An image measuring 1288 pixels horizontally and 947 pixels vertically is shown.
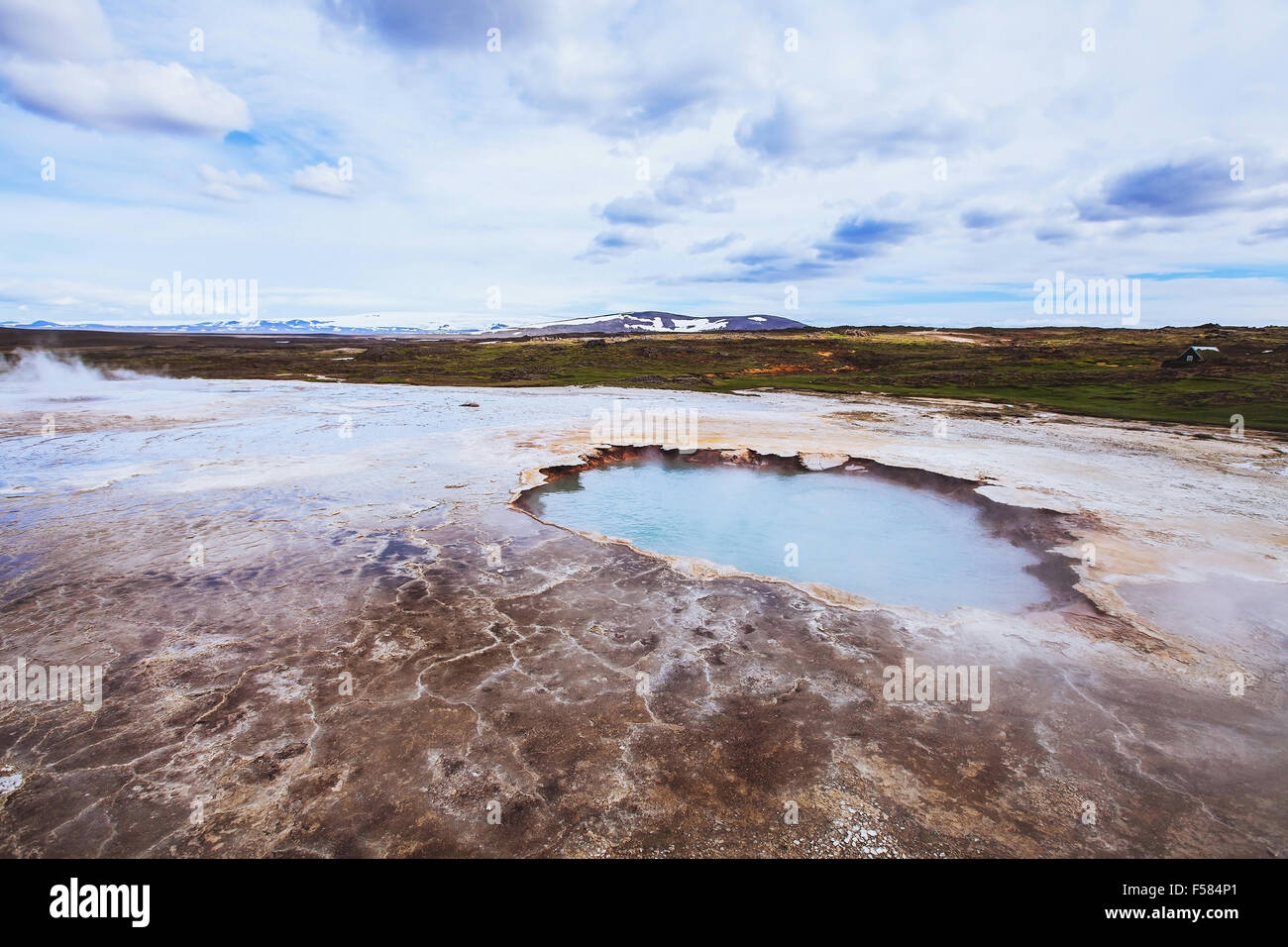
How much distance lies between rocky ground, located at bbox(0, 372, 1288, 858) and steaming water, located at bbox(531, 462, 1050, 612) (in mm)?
1179

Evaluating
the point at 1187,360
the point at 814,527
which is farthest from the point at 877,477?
the point at 1187,360

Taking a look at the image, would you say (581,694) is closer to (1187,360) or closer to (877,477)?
(877,477)

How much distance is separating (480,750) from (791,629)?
4000mm

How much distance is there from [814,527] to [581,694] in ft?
26.8

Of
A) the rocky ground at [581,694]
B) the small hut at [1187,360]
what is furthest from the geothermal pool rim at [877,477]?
the small hut at [1187,360]

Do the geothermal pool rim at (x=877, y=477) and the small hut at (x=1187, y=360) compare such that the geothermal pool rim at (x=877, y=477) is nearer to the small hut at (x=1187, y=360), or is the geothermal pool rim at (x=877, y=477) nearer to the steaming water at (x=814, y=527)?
the steaming water at (x=814, y=527)

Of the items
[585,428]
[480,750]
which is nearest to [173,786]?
[480,750]

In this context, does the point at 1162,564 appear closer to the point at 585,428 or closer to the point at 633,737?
the point at 633,737

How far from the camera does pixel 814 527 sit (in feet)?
41.6

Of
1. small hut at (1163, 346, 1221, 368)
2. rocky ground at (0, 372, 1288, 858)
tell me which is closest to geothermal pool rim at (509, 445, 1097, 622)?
rocky ground at (0, 372, 1288, 858)

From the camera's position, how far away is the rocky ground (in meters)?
4.27

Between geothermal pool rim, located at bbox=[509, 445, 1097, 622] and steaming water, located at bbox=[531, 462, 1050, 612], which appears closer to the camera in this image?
geothermal pool rim, located at bbox=[509, 445, 1097, 622]

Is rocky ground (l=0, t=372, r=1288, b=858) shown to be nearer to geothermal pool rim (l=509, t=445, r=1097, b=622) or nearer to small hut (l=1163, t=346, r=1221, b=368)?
geothermal pool rim (l=509, t=445, r=1097, b=622)

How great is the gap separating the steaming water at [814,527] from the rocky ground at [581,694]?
118cm
